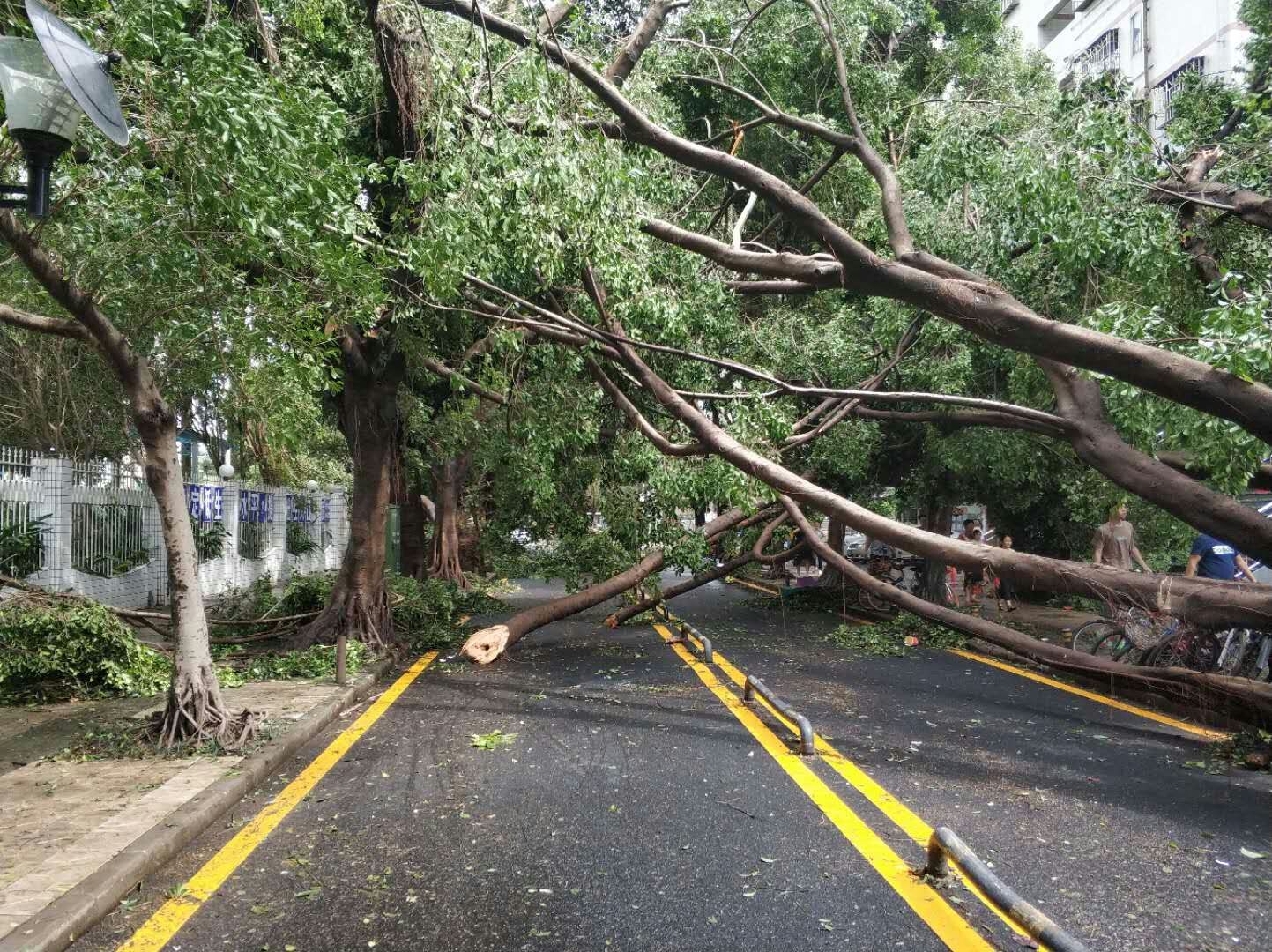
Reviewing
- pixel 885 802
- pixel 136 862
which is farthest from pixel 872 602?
pixel 136 862

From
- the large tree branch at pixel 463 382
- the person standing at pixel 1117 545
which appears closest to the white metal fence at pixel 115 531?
the large tree branch at pixel 463 382

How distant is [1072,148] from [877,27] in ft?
39.4

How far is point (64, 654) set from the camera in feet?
30.6

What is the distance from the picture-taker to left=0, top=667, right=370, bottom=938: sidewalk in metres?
4.53

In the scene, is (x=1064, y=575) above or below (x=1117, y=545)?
above

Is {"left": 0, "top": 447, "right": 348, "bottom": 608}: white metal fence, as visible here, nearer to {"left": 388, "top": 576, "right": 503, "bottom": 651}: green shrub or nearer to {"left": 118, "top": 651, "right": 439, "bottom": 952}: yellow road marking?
{"left": 388, "top": 576, "right": 503, "bottom": 651}: green shrub

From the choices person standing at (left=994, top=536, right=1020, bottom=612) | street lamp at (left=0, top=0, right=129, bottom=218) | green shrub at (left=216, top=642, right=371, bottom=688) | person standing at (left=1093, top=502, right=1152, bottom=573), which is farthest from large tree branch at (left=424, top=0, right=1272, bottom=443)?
person standing at (left=994, top=536, right=1020, bottom=612)

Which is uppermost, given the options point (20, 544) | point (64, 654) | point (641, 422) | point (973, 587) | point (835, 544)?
point (641, 422)

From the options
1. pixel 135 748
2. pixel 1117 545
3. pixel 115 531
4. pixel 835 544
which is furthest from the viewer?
pixel 835 544

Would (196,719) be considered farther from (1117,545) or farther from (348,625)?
(1117,545)

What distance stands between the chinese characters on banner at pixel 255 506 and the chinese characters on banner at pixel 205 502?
3.71 ft

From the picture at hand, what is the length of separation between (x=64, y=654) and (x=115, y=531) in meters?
6.72

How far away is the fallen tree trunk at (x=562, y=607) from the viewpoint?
1230 centimetres

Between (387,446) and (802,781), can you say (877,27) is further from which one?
(802,781)
